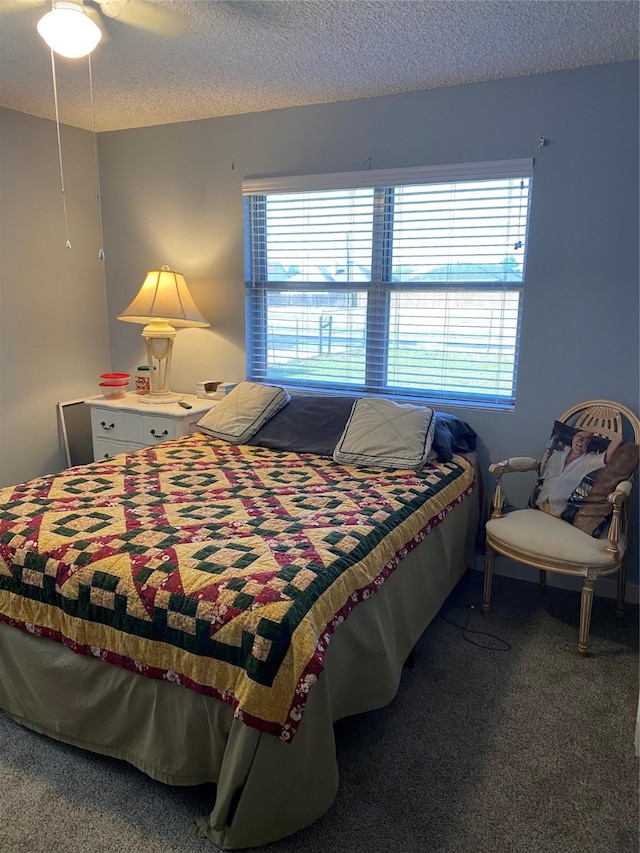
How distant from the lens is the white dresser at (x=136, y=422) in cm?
329

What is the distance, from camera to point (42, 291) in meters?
3.66

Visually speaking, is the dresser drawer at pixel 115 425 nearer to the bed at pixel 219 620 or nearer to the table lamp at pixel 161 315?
the table lamp at pixel 161 315

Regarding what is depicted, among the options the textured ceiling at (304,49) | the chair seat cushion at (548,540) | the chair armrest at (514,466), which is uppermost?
the textured ceiling at (304,49)

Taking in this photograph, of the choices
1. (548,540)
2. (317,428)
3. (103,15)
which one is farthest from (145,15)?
(548,540)

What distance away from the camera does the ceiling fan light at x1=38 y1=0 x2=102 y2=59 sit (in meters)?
1.90

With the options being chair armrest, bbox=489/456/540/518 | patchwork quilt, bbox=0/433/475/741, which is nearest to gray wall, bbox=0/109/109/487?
patchwork quilt, bbox=0/433/475/741

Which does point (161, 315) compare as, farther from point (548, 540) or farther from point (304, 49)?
point (548, 540)

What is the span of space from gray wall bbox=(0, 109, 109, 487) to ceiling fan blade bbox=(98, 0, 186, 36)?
5.22ft

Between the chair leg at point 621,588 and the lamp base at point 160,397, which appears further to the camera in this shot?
the lamp base at point 160,397

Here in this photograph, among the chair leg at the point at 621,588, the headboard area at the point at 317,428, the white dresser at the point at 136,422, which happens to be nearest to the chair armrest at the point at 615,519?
the chair leg at the point at 621,588

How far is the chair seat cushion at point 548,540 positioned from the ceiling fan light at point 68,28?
7.79 ft

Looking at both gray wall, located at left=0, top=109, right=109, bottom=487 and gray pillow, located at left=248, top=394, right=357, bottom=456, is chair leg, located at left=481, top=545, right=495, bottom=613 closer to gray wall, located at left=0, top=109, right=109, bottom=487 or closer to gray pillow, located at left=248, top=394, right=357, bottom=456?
gray pillow, located at left=248, top=394, right=357, bottom=456

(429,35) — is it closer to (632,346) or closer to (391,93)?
(391,93)

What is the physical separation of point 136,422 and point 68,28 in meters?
1.97
